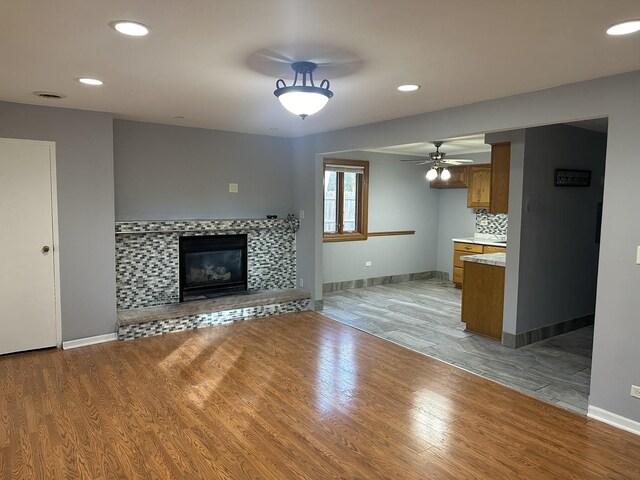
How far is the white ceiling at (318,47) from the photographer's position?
1.90 meters

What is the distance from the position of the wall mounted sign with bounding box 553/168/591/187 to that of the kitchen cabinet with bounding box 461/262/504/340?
1126 millimetres

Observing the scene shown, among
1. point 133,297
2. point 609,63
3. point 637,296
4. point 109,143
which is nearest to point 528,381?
point 637,296

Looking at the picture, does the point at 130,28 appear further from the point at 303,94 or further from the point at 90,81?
the point at 90,81

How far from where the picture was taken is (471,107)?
369cm

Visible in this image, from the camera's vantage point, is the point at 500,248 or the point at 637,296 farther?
the point at 500,248

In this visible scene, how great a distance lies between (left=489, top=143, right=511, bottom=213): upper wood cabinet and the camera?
456 centimetres

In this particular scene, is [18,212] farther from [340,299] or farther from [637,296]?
[637,296]

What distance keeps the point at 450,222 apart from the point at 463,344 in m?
4.08

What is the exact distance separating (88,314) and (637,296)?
15.5 ft

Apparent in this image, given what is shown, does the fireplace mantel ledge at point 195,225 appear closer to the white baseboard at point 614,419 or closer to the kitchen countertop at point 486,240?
the kitchen countertop at point 486,240

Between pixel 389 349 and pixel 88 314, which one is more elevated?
pixel 88 314

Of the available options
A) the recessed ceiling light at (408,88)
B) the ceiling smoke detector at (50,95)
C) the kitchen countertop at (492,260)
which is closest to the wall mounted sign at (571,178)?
the kitchen countertop at (492,260)

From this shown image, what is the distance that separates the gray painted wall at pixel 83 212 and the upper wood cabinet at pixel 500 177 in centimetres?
399

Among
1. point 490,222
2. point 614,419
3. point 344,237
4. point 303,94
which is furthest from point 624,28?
point 490,222
